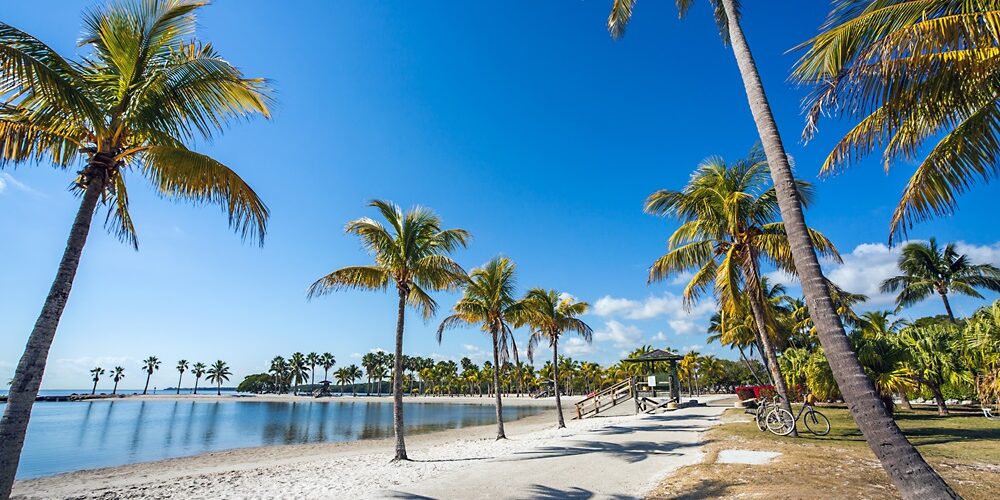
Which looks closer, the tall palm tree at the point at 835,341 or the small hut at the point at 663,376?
the tall palm tree at the point at 835,341

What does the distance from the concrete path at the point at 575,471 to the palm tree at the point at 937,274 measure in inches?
1256

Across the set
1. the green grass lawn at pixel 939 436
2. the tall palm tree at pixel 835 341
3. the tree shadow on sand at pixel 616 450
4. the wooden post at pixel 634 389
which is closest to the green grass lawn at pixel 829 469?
the green grass lawn at pixel 939 436

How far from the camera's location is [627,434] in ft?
49.8

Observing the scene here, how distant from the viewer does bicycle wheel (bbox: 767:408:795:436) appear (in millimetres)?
12492

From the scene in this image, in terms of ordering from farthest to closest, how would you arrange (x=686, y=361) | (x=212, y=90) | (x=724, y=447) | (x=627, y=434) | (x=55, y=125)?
(x=686, y=361), (x=627, y=434), (x=724, y=447), (x=212, y=90), (x=55, y=125)

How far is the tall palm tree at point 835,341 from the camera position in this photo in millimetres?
4242

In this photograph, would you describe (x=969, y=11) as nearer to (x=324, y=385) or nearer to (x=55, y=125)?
(x=55, y=125)

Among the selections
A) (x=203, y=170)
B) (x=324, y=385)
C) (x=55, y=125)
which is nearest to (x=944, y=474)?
(x=203, y=170)

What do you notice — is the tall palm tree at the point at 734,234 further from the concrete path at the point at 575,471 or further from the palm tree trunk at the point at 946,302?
the palm tree trunk at the point at 946,302

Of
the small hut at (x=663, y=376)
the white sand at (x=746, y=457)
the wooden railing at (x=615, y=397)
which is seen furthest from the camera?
the wooden railing at (x=615, y=397)

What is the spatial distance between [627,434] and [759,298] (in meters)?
6.50

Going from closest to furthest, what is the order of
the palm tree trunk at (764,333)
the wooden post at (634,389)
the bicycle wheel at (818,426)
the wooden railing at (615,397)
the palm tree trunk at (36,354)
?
the palm tree trunk at (36,354)
the bicycle wheel at (818,426)
the palm tree trunk at (764,333)
the wooden post at (634,389)
the wooden railing at (615,397)

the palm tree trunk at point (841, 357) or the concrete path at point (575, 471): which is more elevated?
the palm tree trunk at point (841, 357)

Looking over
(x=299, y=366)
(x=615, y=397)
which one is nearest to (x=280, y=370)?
(x=299, y=366)
